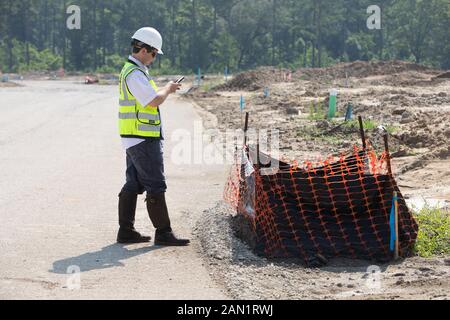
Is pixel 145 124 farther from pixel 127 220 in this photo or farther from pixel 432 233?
pixel 432 233

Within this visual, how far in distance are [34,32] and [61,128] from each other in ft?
Answer: 308

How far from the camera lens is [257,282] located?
21.5ft

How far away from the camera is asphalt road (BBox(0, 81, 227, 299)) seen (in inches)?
255

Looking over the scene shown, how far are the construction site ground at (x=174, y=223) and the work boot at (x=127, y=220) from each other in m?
0.15

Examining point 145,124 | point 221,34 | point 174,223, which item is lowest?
point 174,223

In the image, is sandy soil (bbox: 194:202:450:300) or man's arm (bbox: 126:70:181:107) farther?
man's arm (bbox: 126:70:181:107)

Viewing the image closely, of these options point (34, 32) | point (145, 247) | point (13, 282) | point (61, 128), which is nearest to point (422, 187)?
point (145, 247)

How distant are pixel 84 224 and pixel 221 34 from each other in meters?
80.4

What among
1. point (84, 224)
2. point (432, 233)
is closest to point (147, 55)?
point (84, 224)

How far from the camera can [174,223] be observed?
9195 millimetres

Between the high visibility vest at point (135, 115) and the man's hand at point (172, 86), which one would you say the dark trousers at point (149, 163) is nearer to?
the high visibility vest at point (135, 115)

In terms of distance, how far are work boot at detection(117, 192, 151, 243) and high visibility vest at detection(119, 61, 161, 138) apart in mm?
618

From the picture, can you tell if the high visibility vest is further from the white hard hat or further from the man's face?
the white hard hat

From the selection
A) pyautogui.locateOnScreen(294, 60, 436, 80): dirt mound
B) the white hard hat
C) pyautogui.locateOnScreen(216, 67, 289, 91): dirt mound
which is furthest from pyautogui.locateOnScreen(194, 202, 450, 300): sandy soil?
pyautogui.locateOnScreen(294, 60, 436, 80): dirt mound
